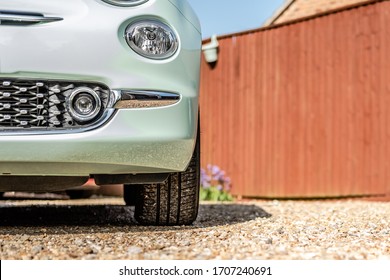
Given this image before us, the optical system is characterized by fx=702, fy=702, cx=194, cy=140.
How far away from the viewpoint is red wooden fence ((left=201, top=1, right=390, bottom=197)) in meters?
7.66

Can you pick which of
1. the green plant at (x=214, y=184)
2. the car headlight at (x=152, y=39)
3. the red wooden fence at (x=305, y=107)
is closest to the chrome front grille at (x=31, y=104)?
the car headlight at (x=152, y=39)

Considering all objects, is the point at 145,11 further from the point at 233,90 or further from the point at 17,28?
the point at 233,90

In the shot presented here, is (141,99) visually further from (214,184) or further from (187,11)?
(214,184)

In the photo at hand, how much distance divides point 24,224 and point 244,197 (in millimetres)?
5436

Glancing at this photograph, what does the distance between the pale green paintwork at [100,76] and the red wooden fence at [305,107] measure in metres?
4.96

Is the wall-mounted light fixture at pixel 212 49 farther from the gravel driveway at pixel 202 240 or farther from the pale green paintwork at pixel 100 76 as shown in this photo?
the pale green paintwork at pixel 100 76

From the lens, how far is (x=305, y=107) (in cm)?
830

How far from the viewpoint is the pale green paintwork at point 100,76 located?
2875mm

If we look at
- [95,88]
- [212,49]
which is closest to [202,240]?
[95,88]

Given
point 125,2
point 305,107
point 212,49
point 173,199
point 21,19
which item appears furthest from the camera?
point 212,49

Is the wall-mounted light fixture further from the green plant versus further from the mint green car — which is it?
the mint green car

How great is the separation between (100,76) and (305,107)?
222 inches
